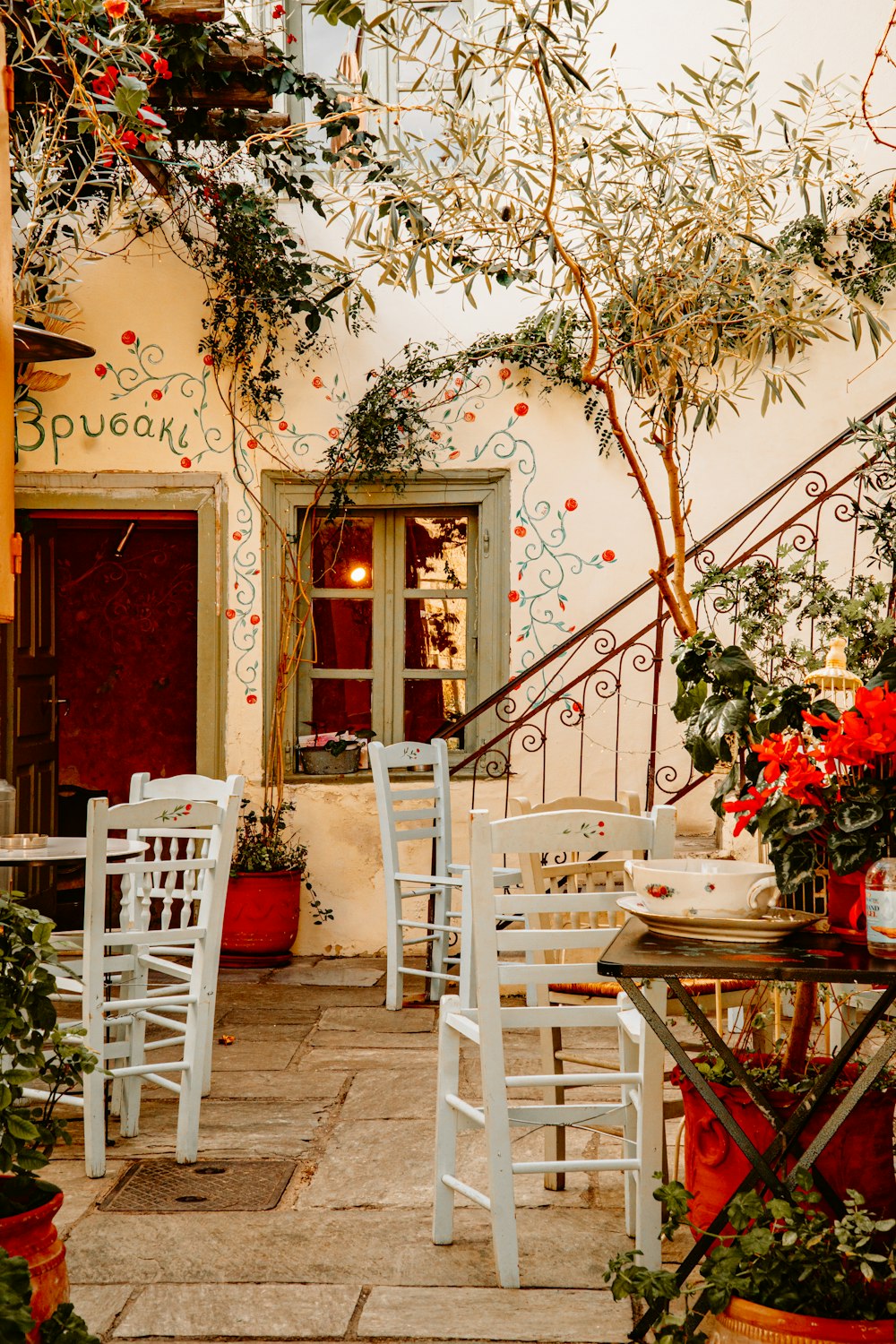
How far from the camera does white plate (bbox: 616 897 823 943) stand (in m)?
2.08

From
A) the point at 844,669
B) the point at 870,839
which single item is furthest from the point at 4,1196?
the point at 844,669

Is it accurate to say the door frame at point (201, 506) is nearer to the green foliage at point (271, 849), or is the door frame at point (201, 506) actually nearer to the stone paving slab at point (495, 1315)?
the green foliage at point (271, 849)

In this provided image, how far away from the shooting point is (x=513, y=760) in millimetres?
6270

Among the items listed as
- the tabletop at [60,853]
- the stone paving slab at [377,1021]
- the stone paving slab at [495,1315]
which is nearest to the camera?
the stone paving slab at [495,1315]

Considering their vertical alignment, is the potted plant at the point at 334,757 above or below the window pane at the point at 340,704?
below

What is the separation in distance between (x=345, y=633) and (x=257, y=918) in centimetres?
147

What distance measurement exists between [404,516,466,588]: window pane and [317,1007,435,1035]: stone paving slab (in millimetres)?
2173

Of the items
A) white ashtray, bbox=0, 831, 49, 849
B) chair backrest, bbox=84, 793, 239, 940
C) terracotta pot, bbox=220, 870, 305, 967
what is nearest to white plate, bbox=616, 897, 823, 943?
chair backrest, bbox=84, 793, 239, 940

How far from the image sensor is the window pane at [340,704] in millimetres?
6527

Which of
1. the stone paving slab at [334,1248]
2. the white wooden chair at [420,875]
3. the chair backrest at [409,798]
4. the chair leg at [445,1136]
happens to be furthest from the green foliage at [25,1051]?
the chair backrest at [409,798]

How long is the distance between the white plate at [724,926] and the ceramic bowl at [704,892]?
0.7 inches

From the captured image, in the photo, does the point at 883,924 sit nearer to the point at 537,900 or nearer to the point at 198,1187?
the point at 537,900

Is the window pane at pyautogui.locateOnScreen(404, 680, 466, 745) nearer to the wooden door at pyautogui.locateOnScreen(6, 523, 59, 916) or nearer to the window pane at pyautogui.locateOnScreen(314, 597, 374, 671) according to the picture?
the window pane at pyautogui.locateOnScreen(314, 597, 374, 671)

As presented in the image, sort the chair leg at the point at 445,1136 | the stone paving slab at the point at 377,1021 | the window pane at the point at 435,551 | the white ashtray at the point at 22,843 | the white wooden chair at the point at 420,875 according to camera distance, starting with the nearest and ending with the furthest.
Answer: the chair leg at the point at 445,1136 < the white ashtray at the point at 22,843 < the stone paving slab at the point at 377,1021 < the white wooden chair at the point at 420,875 < the window pane at the point at 435,551
